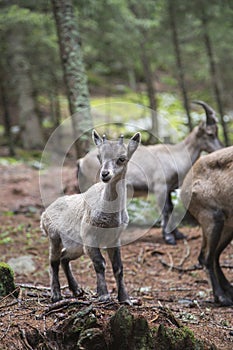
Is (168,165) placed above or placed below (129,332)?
above

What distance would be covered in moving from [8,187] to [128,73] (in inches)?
780

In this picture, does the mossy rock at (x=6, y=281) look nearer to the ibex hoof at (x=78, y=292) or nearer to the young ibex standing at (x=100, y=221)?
the young ibex standing at (x=100, y=221)

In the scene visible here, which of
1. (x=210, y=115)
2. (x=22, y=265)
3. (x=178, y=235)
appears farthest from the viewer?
(x=210, y=115)

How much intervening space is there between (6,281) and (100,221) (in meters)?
1.24

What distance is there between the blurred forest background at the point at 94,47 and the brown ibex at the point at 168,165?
842 mm

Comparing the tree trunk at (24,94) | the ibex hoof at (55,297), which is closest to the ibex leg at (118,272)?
the ibex hoof at (55,297)

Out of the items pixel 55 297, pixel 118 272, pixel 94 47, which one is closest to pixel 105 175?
pixel 118 272

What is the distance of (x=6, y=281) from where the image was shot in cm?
495

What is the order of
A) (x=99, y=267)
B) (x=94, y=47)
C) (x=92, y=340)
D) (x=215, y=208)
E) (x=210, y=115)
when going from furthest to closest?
1. (x=94, y=47)
2. (x=210, y=115)
3. (x=215, y=208)
4. (x=99, y=267)
5. (x=92, y=340)

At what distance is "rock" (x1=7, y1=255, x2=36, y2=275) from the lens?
7.46m

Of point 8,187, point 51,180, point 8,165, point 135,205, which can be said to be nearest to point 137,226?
point 135,205

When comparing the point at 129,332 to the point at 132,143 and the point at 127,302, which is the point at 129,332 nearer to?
the point at 127,302

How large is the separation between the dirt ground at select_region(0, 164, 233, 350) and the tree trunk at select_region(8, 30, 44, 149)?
22.5 feet

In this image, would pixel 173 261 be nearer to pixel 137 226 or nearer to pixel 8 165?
pixel 137 226
